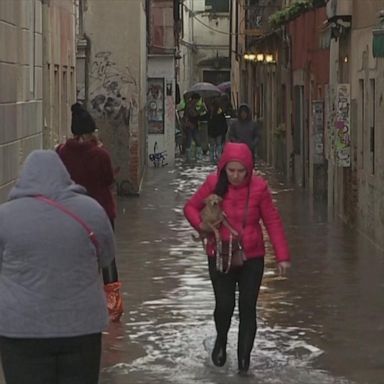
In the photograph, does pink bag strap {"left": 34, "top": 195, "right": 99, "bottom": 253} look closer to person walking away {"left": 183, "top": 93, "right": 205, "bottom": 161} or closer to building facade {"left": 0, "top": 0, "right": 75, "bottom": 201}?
building facade {"left": 0, "top": 0, "right": 75, "bottom": 201}

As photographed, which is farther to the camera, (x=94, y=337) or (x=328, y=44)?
(x=328, y=44)

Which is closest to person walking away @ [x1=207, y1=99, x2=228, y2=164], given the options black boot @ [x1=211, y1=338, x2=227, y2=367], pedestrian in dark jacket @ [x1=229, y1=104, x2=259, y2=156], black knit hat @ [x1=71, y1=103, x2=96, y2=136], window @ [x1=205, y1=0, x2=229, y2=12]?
pedestrian in dark jacket @ [x1=229, y1=104, x2=259, y2=156]

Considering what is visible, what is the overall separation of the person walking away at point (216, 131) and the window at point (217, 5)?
33.1 metres

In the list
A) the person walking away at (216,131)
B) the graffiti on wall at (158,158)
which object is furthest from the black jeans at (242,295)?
the person walking away at (216,131)

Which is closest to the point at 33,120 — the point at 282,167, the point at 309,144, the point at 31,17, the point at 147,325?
the point at 31,17

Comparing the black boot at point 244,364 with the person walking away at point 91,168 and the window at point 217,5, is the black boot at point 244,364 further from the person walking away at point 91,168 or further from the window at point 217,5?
the window at point 217,5

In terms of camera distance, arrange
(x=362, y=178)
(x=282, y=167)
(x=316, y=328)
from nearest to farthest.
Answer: (x=316, y=328) → (x=362, y=178) → (x=282, y=167)

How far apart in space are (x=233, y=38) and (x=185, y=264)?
4711 cm

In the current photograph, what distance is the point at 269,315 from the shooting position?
11.8 m

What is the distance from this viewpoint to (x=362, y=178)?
18.7m

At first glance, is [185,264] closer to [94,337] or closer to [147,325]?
[147,325]

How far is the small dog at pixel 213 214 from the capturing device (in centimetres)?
901

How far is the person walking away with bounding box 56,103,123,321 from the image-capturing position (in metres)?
11.0

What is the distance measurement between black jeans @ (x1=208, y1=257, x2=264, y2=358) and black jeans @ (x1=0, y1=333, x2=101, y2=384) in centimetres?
328
